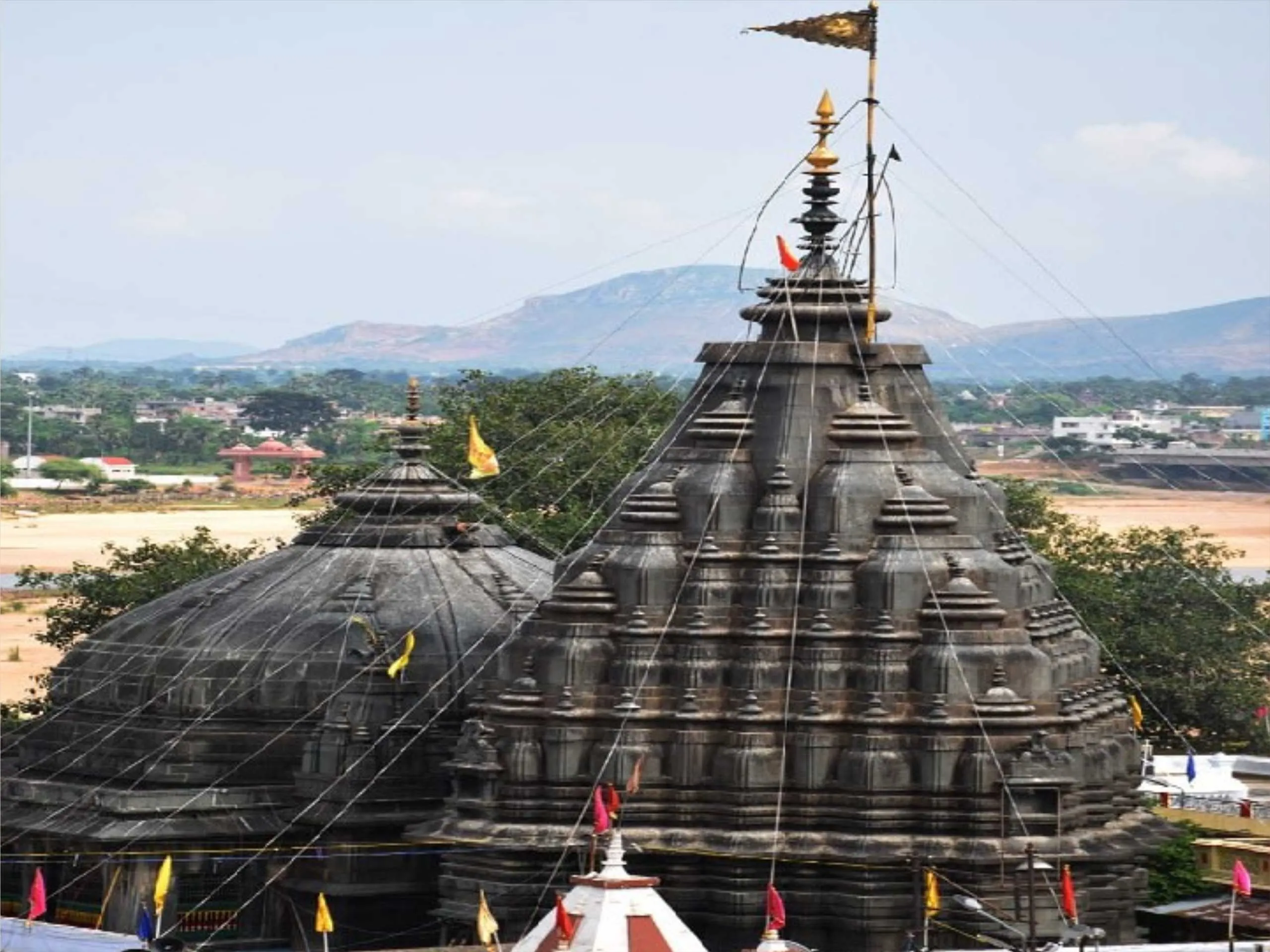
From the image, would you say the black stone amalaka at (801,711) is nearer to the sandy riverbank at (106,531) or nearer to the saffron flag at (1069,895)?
the saffron flag at (1069,895)

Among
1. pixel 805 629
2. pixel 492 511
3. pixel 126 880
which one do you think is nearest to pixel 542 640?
pixel 805 629

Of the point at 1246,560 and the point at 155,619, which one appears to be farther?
the point at 1246,560

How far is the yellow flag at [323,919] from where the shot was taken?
2623 inches

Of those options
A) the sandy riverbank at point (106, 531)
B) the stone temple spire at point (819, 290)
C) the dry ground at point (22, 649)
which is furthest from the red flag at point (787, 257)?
the sandy riverbank at point (106, 531)

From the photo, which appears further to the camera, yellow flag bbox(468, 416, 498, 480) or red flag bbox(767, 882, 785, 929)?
yellow flag bbox(468, 416, 498, 480)

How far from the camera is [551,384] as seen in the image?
11519 cm

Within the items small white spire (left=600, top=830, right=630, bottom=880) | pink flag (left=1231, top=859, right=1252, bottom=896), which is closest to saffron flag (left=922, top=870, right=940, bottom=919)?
pink flag (left=1231, top=859, right=1252, bottom=896)

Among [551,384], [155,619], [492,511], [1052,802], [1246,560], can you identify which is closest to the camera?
[1052,802]

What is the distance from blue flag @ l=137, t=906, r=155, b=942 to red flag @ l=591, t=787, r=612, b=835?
277 inches

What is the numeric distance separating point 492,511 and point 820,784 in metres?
21.8

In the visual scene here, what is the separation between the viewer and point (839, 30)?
72125mm

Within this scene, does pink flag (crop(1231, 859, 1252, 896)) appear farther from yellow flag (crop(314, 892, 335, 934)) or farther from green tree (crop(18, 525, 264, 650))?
green tree (crop(18, 525, 264, 650))

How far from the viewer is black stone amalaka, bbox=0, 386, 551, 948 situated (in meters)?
70.7

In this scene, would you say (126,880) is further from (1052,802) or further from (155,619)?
(1052,802)
